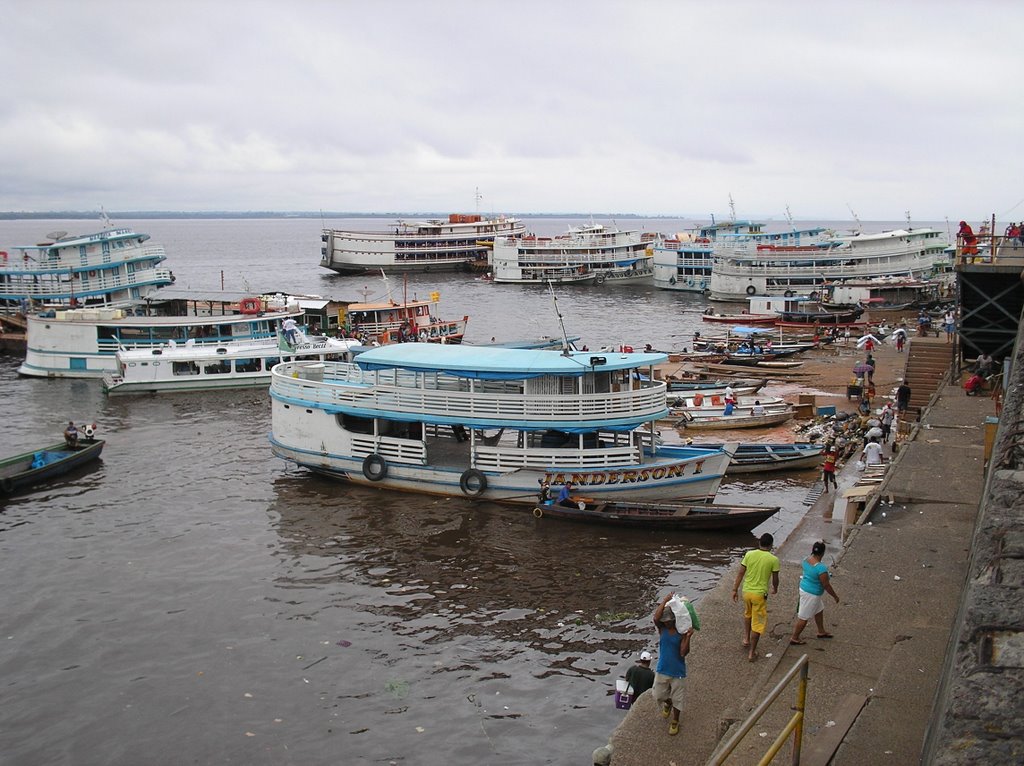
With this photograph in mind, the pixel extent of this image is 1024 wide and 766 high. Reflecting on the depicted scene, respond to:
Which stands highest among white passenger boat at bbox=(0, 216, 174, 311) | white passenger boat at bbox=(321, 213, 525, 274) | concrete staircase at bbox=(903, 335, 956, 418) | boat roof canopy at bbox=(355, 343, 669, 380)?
white passenger boat at bbox=(321, 213, 525, 274)

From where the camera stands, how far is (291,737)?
13.3 metres

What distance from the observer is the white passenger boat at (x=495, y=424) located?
22.4 metres

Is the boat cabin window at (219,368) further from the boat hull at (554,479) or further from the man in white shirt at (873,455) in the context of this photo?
the man in white shirt at (873,455)

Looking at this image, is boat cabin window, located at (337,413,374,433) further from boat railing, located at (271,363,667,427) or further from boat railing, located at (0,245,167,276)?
boat railing, located at (0,245,167,276)

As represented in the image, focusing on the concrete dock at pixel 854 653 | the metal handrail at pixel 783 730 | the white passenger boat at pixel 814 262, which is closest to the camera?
the metal handrail at pixel 783 730

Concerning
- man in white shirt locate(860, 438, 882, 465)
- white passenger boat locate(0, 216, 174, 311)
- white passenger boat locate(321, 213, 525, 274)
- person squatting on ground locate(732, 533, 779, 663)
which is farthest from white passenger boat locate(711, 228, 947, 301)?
person squatting on ground locate(732, 533, 779, 663)

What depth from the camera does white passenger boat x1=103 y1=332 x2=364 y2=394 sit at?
4000 cm

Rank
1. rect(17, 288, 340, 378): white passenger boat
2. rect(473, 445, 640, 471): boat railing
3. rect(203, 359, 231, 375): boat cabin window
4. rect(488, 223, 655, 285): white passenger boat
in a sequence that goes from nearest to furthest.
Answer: rect(473, 445, 640, 471): boat railing, rect(203, 359, 231, 375): boat cabin window, rect(17, 288, 340, 378): white passenger boat, rect(488, 223, 655, 285): white passenger boat

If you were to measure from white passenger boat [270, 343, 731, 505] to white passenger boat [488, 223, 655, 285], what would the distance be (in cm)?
7300

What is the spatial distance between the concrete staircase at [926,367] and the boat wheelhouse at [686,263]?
55.1 m

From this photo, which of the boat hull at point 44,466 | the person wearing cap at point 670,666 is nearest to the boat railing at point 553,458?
the person wearing cap at point 670,666

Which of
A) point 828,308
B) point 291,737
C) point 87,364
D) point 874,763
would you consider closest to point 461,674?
point 291,737

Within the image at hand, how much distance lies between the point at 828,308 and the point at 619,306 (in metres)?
21.6

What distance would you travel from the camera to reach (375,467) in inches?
967
